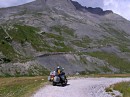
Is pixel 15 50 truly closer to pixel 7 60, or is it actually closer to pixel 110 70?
pixel 7 60

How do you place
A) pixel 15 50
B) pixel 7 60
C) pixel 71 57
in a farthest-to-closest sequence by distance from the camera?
pixel 71 57 → pixel 15 50 → pixel 7 60

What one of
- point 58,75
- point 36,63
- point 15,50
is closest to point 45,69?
point 36,63

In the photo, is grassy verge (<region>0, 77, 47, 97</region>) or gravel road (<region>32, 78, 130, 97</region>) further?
grassy verge (<region>0, 77, 47, 97</region>)

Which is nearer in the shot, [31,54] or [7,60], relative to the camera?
[7,60]

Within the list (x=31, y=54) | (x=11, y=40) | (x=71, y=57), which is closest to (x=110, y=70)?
(x=71, y=57)

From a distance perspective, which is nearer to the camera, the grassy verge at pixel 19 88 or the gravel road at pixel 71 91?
the gravel road at pixel 71 91

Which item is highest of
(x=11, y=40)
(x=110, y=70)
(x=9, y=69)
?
(x=11, y=40)

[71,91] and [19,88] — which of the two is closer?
[71,91]

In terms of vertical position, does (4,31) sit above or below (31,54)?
above

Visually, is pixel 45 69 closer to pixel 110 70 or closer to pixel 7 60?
pixel 7 60

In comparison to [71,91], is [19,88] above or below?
below

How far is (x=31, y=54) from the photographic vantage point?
180500 mm

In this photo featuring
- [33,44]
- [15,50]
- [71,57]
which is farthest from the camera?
[33,44]

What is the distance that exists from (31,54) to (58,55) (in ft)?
52.0
